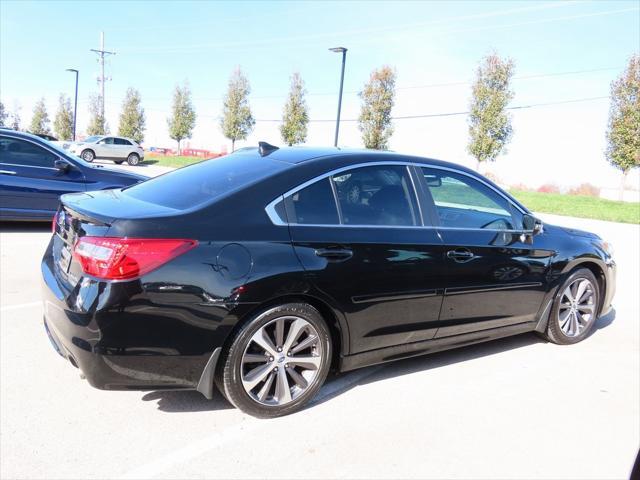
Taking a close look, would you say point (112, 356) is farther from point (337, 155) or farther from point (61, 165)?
point (61, 165)

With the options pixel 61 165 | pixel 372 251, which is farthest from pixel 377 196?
pixel 61 165

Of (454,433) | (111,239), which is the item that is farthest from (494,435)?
(111,239)

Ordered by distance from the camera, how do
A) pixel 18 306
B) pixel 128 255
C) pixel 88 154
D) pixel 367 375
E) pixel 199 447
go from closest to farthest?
pixel 128 255
pixel 199 447
pixel 367 375
pixel 18 306
pixel 88 154

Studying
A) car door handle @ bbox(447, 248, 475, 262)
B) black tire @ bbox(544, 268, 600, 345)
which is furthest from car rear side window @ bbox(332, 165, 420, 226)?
black tire @ bbox(544, 268, 600, 345)

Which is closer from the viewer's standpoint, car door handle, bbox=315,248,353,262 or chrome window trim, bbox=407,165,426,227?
car door handle, bbox=315,248,353,262

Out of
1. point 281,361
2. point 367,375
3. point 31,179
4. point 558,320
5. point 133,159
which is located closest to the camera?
point 281,361

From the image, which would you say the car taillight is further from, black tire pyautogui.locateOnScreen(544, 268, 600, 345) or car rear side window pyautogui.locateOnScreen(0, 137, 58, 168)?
car rear side window pyautogui.locateOnScreen(0, 137, 58, 168)

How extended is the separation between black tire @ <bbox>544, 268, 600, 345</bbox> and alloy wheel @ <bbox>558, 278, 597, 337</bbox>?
0.02 meters

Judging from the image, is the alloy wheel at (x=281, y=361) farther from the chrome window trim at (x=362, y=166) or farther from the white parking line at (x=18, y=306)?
the white parking line at (x=18, y=306)

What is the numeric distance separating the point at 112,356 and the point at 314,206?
4.59 ft

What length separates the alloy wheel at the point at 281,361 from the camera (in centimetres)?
295

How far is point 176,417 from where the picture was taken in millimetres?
3031

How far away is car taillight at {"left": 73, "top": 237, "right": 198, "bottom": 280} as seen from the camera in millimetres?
2621

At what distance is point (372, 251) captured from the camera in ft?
10.7
